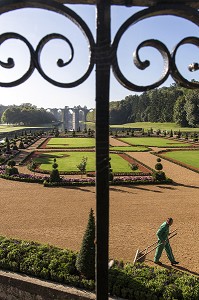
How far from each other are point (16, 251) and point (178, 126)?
73.6 m

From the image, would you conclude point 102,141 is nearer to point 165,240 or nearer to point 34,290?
point 34,290

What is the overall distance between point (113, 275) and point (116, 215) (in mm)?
5580

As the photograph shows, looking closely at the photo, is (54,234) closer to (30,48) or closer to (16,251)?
(16,251)

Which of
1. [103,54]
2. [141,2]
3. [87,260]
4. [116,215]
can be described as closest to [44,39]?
[103,54]

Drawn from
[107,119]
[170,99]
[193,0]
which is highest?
[170,99]

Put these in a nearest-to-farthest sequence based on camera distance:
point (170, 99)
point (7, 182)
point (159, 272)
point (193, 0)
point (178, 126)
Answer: point (193, 0) < point (159, 272) < point (7, 182) < point (178, 126) < point (170, 99)

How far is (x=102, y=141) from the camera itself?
82.2 inches

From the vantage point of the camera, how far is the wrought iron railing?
6.37ft

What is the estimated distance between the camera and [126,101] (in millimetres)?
113500

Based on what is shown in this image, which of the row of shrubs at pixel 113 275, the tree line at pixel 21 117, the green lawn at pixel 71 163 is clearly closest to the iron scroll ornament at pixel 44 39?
the row of shrubs at pixel 113 275

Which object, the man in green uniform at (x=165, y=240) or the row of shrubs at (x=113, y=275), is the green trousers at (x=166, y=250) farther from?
the row of shrubs at (x=113, y=275)

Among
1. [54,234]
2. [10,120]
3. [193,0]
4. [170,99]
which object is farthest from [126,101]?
[193,0]

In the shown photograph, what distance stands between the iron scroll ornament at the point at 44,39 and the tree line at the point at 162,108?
60.7 m

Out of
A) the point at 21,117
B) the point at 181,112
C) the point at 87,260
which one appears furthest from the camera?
the point at 21,117
